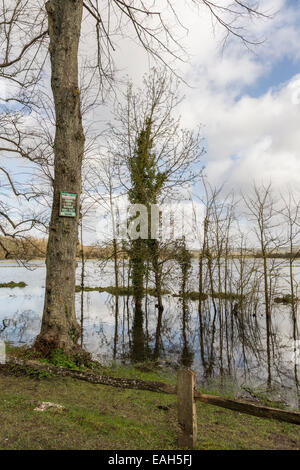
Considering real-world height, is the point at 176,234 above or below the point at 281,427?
above

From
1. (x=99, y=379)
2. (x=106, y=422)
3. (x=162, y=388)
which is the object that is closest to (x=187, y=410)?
(x=162, y=388)

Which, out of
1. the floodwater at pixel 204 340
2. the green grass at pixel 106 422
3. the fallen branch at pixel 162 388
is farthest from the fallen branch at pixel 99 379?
the floodwater at pixel 204 340

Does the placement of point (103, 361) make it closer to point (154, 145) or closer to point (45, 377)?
point (45, 377)

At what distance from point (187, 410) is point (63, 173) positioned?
15.3 ft

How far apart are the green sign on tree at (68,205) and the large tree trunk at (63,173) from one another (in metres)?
0.10

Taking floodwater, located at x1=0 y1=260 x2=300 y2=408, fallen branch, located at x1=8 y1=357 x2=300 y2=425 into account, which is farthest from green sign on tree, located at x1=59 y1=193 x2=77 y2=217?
floodwater, located at x1=0 y1=260 x2=300 y2=408

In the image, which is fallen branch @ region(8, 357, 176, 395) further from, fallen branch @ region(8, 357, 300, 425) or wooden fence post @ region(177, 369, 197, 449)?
wooden fence post @ region(177, 369, 197, 449)

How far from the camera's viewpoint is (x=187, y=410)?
10.4 ft

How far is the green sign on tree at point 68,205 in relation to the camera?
6059 millimetres

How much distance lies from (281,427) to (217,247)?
12243 mm

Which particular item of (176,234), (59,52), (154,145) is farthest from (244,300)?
(59,52)

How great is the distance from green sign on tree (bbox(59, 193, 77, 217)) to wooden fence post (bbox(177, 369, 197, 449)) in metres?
3.89

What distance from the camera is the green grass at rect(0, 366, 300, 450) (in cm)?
325

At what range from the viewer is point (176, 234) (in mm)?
17422
